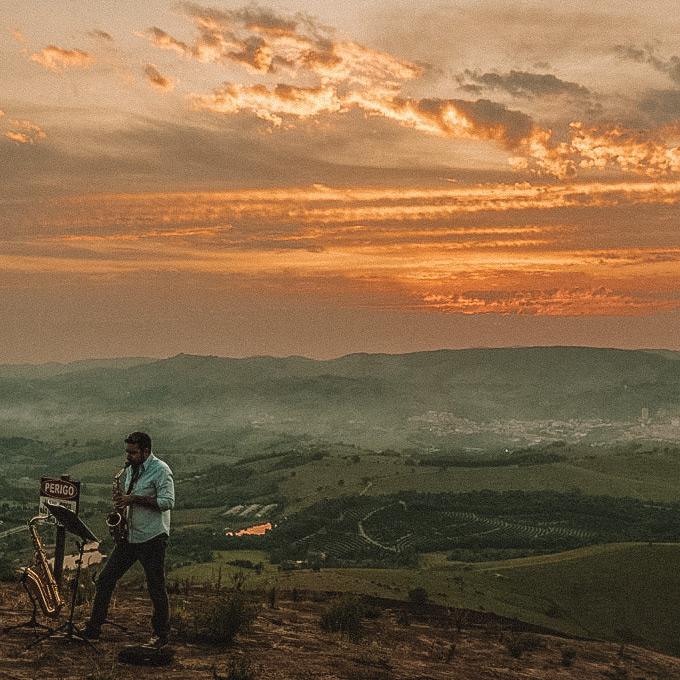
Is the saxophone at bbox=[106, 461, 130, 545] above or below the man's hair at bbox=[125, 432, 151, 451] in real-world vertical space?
below

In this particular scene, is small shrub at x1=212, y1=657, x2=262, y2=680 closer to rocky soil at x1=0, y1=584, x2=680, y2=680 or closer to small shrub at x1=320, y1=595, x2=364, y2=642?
rocky soil at x1=0, y1=584, x2=680, y2=680

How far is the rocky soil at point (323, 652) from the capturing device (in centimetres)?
1468

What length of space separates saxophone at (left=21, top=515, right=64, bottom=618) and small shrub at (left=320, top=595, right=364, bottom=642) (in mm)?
6752

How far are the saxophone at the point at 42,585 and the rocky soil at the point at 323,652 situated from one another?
594 millimetres

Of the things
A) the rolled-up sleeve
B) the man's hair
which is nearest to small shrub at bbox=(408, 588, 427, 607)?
the rolled-up sleeve

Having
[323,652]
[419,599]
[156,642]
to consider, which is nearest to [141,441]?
[156,642]

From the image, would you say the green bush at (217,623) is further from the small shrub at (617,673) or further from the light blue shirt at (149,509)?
the small shrub at (617,673)

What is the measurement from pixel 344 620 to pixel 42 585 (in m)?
7.62

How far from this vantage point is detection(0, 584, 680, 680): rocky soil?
48.2 ft

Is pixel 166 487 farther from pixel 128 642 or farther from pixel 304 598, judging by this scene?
pixel 304 598

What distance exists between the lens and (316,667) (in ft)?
53.4

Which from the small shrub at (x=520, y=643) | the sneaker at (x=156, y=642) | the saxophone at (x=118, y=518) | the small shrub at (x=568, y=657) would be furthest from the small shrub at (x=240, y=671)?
the small shrub at (x=568, y=657)

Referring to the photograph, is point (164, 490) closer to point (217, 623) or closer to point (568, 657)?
point (217, 623)

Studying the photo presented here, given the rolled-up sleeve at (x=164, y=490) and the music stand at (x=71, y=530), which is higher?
the rolled-up sleeve at (x=164, y=490)
